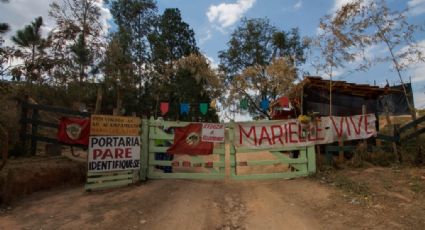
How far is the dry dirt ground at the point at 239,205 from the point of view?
576 centimetres

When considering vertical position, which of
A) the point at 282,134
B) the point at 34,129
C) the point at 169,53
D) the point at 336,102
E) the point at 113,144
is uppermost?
the point at 169,53

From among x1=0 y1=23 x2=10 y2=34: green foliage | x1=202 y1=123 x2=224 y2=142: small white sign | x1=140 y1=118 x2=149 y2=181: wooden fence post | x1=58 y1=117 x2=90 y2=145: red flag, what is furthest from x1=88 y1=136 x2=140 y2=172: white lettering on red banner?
x1=0 y1=23 x2=10 y2=34: green foliage

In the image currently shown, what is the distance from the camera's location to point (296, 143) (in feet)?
31.1

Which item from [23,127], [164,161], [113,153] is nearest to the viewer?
[113,153]

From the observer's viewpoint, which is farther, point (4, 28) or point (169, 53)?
point (169, 53)

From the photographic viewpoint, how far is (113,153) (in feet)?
27.0

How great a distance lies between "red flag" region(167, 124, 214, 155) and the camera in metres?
9.23

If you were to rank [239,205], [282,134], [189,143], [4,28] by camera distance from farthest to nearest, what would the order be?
[282,134] < [189,143] < [4,28] < [239,205]

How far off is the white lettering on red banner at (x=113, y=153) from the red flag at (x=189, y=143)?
1.07 m

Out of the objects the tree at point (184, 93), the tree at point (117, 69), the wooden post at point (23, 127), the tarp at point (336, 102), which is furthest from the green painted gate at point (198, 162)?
the tree at point (184, 93)

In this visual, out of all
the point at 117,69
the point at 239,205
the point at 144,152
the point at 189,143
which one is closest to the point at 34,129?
the point at 144,152

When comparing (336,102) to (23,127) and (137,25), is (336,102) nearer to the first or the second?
(23,127)

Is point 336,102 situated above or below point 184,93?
below

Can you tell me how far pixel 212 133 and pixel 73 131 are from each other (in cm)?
374
